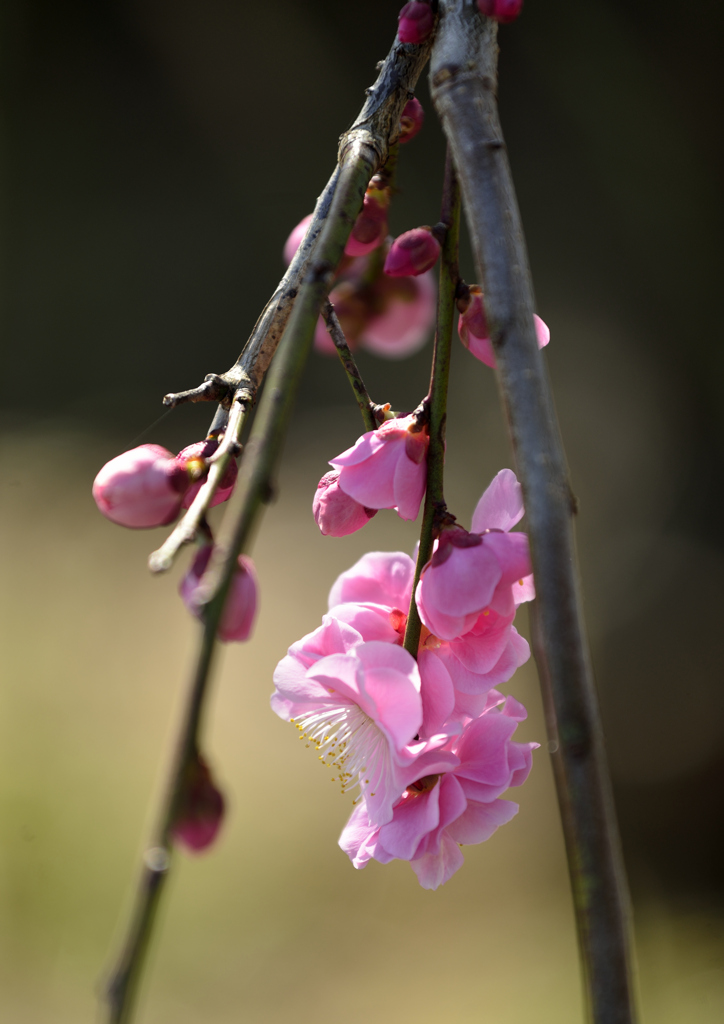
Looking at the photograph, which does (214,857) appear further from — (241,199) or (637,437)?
(241,199)

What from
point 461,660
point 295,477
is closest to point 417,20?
point 461,660

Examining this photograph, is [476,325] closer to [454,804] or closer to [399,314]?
[454,804]

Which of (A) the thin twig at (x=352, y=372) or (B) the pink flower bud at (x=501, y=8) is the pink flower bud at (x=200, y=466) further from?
(B) the pink flower bud at (x=501, y=8)

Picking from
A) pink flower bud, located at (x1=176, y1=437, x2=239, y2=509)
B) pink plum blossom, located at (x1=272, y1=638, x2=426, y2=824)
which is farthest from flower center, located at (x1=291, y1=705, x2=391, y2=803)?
pink flower bud, located at (x1=176, y1=437, x2=239, y2=509)

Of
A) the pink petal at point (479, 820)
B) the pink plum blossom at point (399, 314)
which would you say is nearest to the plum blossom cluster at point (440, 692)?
the pink petal at point (479, 820)

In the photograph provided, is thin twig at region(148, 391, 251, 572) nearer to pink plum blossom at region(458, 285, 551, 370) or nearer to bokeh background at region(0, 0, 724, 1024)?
pink plum blossom at region(458, 285, 551, 370)

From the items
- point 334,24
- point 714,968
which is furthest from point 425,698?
point 334,24

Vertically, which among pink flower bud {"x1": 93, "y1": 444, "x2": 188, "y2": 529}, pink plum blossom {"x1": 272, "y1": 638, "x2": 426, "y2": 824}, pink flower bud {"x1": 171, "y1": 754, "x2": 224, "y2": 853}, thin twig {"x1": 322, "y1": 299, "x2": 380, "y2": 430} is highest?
thin twig {"x1": 322, "y1": 299, "x2": 380, "y2": 430}
